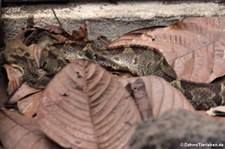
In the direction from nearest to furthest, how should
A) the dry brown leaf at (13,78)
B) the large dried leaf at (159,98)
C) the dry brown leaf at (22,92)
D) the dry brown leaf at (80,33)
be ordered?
the large dried leaf at (159,98), the dry brown leaf at (22,92), the dry brown leaf at (13,78), the dry brown leaf at (80,33)

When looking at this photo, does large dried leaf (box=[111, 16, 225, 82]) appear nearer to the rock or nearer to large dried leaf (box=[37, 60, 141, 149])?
large dried leaf (box=[37, 60, 141, 149])

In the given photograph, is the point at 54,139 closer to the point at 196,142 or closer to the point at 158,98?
the point at 158,98

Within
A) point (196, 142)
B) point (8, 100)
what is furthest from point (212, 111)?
point (196, 142)

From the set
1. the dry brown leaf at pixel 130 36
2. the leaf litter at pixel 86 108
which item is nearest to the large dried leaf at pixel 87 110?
the leaf litter at pixel 86 108

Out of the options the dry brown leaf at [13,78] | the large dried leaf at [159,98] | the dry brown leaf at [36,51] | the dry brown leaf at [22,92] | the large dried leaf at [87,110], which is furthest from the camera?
the dry brown leaf at [36,51]

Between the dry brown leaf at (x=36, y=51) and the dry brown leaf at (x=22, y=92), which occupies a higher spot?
the dry brown leaf at (x=36, y=51)

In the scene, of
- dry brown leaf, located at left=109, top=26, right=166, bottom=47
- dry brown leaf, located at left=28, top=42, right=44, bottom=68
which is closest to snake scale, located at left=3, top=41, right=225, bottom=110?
dry brown leaf, located at left=28, top=42, right=44, bottom=68

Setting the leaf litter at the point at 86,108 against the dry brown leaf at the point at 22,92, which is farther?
the dry brown leaf at the point at 22,92

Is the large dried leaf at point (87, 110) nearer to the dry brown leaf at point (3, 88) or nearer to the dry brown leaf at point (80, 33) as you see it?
the dry brown leaf at point (3, 88)
